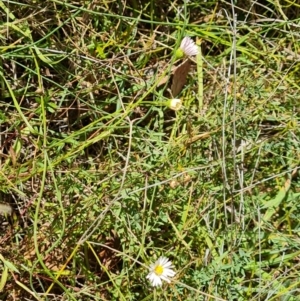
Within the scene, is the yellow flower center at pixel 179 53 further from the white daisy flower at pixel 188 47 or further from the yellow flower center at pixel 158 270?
the yellow flower center at pixel 158 270

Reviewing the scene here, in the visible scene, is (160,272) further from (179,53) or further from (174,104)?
(179,53)

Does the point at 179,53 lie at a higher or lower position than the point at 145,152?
higher

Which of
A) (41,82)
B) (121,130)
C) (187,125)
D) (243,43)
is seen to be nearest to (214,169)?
(187,125)

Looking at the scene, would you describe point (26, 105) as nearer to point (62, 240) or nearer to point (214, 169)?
point (62, 240)

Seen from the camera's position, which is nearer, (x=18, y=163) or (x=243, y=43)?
(x=18, y=163)

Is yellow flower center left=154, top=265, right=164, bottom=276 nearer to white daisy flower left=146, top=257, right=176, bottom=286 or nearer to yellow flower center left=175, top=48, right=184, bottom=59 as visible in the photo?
white daisy flower left=146, top=257, right=176, bottom=286

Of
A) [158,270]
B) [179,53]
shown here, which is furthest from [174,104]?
[158,270]

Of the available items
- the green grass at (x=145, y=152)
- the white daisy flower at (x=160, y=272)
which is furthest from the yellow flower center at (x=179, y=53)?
the white daisy flower at (x=160, y=272)

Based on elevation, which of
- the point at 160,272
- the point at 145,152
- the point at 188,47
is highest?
the point at 188,47
